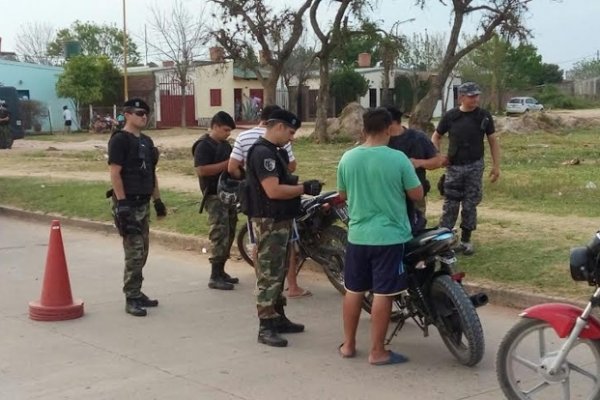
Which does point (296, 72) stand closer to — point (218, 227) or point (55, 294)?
point (218, 227)

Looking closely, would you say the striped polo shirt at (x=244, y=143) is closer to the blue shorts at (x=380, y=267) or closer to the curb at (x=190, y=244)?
the curb at (x=190, y=244)

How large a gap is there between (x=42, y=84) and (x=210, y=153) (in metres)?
46.8

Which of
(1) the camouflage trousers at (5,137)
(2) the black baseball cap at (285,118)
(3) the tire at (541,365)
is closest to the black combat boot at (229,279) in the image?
(2) the black baseball cap at (285,118)

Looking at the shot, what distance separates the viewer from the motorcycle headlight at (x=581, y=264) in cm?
464

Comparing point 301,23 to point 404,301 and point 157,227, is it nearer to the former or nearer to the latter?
point 157,227

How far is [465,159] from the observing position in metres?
9.18

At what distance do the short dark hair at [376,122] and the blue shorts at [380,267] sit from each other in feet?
2.62

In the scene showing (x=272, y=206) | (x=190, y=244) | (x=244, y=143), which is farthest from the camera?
(x=190, y=244)

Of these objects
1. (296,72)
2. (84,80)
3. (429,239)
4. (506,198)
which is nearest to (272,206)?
(429,239)

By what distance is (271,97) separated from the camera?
3475 centimetres

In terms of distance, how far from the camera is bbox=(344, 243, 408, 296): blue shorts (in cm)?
588

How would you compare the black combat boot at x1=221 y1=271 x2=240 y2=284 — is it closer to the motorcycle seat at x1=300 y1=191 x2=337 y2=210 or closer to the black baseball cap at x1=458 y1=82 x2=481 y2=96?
the motorcycle seat at x1=300 y1=191 x2=337 y2=210

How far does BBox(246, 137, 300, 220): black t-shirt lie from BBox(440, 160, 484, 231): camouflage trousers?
9.97 feet

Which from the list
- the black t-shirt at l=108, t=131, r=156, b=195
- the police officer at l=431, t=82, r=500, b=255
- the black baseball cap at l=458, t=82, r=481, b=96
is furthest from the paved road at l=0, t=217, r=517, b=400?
the black baseball cap at l=458, t=82, r=481, b=96
